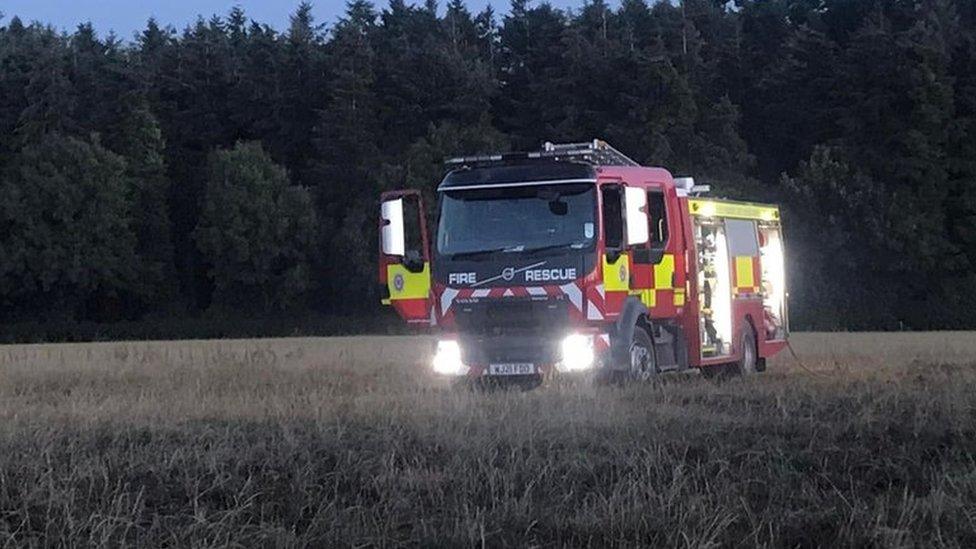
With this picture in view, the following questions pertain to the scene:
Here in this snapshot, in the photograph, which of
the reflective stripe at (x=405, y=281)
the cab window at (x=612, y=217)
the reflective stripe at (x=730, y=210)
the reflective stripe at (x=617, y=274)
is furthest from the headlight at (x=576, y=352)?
the reflective stripe at (x=730, y=210)

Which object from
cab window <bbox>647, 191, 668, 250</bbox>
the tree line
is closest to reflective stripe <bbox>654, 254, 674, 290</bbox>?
cab window <bbox>647, 191, 668, 250</bbox>

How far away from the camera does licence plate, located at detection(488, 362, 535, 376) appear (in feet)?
58.1

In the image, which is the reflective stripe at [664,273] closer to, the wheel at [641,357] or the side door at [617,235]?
the wheel at [641,357]

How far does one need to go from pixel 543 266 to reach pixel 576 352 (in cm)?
109

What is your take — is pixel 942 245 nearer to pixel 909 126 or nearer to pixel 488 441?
pixel 909 126

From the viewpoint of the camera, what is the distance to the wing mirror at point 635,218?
1773cm

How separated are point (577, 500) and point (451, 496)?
790mm

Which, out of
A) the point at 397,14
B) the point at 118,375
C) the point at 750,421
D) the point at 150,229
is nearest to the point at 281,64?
the point at 150,229

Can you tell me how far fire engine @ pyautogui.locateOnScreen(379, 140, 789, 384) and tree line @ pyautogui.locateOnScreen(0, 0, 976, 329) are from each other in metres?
38.4

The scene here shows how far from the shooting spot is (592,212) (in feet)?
57.8

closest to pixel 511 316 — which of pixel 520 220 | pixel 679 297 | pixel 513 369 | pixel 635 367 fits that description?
pixel 513 369

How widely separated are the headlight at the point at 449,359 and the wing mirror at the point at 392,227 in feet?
4.33

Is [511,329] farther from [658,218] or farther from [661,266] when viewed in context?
[658,218]

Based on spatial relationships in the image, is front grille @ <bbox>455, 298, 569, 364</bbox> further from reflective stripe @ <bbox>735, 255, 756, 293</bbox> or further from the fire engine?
reflective stripe @ <bbox>735, 255, 756, 293</bbox>
